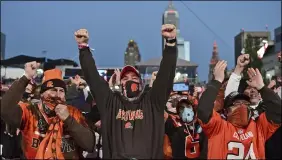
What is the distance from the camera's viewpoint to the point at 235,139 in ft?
16.3

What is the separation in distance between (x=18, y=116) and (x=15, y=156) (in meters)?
4.86

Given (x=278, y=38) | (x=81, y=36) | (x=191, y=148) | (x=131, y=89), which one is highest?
(x=278, y=38)

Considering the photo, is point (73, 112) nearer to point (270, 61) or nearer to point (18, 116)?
point (18, 116)

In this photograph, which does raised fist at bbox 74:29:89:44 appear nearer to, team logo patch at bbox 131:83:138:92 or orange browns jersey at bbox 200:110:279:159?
team logo patch at bbox 131:83:138:92

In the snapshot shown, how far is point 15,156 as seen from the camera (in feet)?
29.3

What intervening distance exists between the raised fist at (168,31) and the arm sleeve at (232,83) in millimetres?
1941

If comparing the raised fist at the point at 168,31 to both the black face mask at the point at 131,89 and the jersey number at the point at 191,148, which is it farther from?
the jersey number at the point at 191,148

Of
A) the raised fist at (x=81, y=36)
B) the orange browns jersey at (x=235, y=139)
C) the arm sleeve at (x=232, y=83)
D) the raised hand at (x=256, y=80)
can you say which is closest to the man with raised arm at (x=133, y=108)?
the raised fist at (x=81, y=36)

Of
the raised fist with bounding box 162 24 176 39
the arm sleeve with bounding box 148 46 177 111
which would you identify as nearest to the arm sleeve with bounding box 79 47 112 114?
the arm sleeve with bounding box 148 46 177 111

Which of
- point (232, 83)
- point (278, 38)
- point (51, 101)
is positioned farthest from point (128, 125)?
point (278, 38)

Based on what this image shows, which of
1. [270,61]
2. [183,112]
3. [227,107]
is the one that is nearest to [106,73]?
[183,112]

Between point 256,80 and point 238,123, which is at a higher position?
point 256,80

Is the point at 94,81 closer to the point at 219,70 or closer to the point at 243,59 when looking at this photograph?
the point at 219,70

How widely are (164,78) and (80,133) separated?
3.46ft
